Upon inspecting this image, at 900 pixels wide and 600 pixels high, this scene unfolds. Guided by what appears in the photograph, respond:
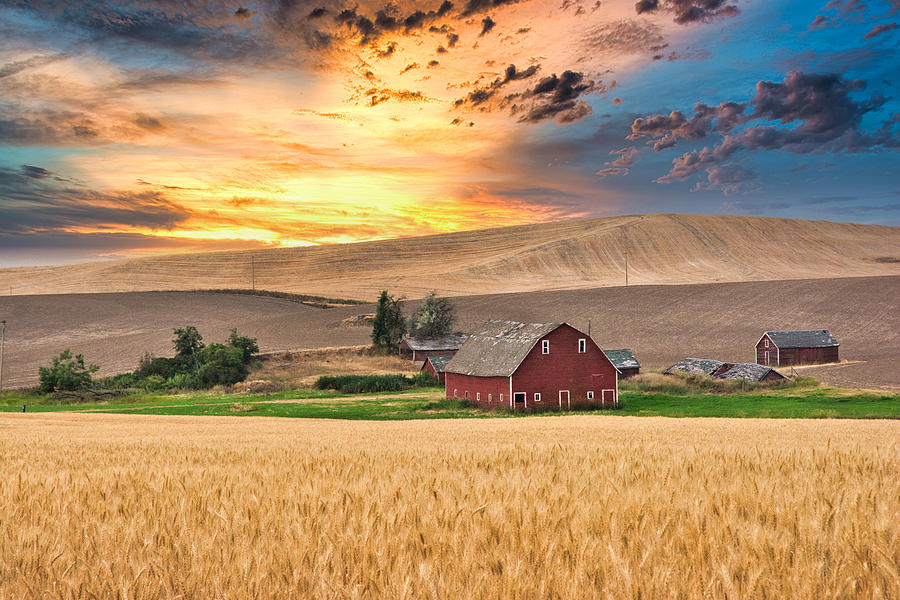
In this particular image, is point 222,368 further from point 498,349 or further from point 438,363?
point 498,349

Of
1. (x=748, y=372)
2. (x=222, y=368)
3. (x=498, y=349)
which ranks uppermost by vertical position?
(x=498, y=349)

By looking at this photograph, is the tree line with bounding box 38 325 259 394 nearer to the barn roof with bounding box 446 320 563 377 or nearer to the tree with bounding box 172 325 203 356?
the tree with bounding box 172 325 203 356

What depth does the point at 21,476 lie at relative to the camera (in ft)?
29.2

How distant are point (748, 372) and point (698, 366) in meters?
6.42

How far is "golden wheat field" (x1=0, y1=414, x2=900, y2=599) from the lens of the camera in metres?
3.92

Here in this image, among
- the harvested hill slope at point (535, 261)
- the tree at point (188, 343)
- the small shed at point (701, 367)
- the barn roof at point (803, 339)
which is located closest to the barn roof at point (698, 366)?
the small shed at point (701, 367)

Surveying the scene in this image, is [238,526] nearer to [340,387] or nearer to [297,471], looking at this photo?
[297,471]

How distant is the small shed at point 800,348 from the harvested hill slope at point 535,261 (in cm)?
4821

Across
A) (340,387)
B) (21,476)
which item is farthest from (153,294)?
(21,476)

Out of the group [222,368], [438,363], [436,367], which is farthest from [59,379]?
[438,363]

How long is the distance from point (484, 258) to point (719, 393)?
99.6 metres

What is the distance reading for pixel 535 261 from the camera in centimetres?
15200

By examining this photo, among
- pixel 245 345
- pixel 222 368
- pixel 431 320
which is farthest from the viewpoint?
pixel 431 320

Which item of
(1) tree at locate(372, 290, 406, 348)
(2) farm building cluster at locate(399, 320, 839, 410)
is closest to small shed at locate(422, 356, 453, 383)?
(2) farm building cluster at locate(399, 320, 839, 410)
